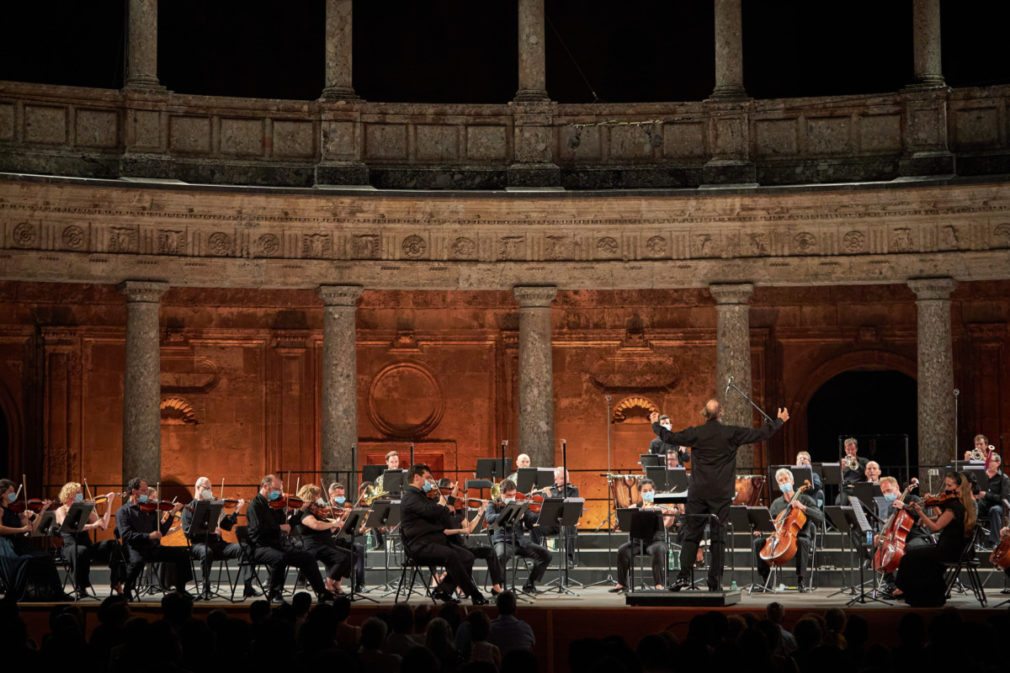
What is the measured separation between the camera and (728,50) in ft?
69.6

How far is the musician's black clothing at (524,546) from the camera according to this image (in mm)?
16547

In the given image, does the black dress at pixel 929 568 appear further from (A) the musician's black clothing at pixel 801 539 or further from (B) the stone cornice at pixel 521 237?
(B) the stone cornice at pixel 521 237

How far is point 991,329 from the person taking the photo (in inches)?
907

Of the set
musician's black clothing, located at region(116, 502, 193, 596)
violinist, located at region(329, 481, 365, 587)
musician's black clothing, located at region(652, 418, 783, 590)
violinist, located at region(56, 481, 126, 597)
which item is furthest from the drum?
violinist, located at region(56, 481, 126, 597)

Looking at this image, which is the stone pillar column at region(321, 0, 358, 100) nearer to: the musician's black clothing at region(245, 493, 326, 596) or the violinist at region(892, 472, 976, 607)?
the musician's black clothing at region(245, 493, 326, 596)

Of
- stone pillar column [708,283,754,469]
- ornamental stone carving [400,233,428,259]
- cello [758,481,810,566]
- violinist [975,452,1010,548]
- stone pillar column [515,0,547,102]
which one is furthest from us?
stone pillar column [515,0,547,102]

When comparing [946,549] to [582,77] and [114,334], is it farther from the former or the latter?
[114,334]

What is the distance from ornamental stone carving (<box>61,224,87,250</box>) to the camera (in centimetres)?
1995

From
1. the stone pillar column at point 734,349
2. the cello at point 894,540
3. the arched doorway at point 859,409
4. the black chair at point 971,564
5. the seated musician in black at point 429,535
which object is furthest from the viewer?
the arched doorway at point 859,409

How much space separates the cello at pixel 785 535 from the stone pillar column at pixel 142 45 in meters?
10.5

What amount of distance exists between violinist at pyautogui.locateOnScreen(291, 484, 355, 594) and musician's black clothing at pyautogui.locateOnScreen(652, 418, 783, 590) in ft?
12.0

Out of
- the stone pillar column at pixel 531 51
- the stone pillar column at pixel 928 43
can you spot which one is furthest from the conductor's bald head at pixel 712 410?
the stone pillar column at pixel 928 43

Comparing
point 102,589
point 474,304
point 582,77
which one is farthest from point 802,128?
point 102,589

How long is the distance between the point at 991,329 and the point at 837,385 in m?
2.55
